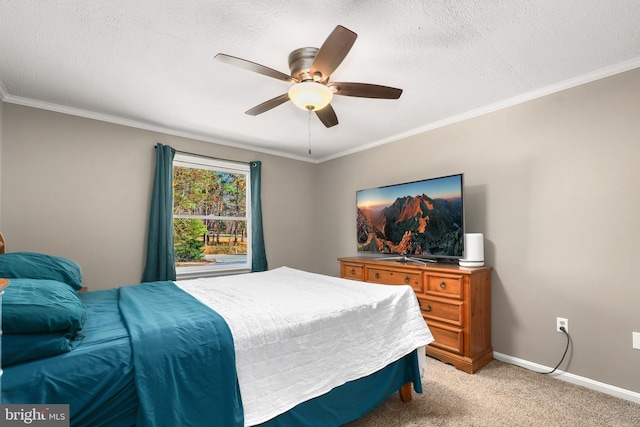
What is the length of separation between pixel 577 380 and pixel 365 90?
2.84 metres

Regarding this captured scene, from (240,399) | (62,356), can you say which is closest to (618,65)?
(240,399)

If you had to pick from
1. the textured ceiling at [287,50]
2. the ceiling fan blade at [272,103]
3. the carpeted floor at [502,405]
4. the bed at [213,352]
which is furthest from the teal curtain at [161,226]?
the carpeted floor at [502,405]

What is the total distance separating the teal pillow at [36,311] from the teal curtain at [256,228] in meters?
3.01

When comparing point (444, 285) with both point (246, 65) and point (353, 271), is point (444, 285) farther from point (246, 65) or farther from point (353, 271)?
point (246, 65)

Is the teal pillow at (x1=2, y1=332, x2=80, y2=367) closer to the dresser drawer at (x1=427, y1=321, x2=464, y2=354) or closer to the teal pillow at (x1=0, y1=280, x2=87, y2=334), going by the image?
the teal pillow at (x1=0, y1=280, x2=87, y2=334)

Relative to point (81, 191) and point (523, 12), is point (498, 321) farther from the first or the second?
point (81, 191)

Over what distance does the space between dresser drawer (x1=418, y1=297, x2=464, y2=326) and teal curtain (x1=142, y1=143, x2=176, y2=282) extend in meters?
2.86

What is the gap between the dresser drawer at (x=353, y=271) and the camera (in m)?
3.62

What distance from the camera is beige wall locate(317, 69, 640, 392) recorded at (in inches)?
87.7

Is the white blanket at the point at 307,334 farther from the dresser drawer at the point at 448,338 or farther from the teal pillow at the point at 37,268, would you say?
the dresser drawer at the point at 448,338

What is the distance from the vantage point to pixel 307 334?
5.18 ft

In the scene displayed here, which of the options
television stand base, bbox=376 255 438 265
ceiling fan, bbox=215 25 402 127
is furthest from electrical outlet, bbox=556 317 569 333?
ceiling fan, bbox=215 25 402 127

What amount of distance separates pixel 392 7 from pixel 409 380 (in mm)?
2366

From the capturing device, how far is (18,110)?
9.22ft
